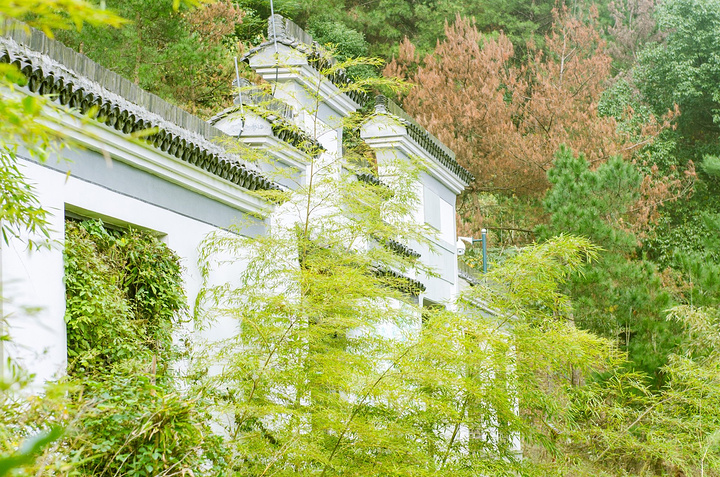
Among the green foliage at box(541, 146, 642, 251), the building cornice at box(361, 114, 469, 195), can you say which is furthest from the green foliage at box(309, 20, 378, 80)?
the building cornice at box(361, 114, 469, 195)

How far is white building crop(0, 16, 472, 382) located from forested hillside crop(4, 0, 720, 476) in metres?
4.97

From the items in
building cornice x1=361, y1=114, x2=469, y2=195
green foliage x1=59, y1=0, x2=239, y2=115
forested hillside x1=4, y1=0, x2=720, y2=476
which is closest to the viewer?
building cornice x1=361, y1=114, x2=469, y2=195

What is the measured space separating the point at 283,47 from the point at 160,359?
187 inches

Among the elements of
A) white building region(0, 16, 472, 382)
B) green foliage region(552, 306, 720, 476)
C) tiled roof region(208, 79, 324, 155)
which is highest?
tiled roof region(208, 79, 324, 155)

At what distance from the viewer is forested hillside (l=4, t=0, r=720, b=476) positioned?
13406 millimetres

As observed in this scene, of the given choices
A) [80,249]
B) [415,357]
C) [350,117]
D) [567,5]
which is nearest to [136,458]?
[80,249]

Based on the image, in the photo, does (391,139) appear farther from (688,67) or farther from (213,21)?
(688,67)

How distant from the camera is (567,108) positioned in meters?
21.1

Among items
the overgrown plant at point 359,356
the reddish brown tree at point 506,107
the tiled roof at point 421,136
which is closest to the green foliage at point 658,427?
the overgrown plant at point 359,356

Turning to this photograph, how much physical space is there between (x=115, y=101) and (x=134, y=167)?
27.0 inches

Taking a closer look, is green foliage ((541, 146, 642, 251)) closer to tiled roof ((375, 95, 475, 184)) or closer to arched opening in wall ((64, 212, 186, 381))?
tiled roof ((375, 95, 475, 184))

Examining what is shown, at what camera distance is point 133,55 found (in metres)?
14.8

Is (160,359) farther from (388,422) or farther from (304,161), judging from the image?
(304,161)

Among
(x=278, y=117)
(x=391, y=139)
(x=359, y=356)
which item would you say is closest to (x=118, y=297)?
(x=359, y=356)
